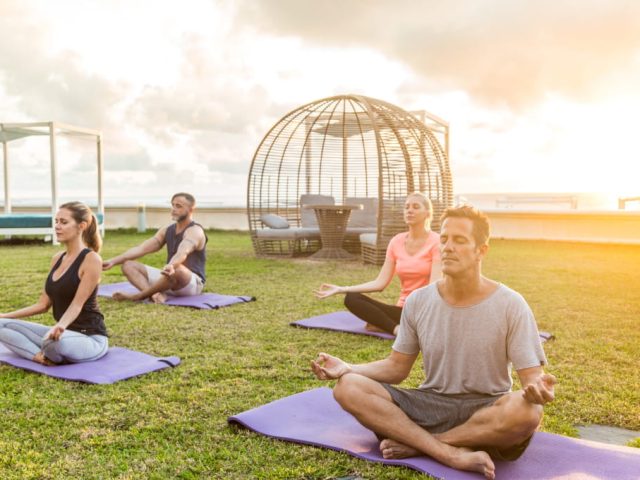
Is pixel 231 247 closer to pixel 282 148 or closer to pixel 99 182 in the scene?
pixel 282 148

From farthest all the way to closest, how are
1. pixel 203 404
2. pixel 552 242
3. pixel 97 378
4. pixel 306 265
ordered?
pixel 552 242, pixel 306 265, pixel 97 378, pixel 203 404

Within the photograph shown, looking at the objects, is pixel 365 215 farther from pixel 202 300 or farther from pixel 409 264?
pixel 409 264

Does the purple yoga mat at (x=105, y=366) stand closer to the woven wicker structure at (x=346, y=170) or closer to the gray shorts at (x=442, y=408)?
the gray shorts at (x=442, y=408)

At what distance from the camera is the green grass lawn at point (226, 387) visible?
2.43 meters

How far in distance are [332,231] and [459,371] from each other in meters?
7.57

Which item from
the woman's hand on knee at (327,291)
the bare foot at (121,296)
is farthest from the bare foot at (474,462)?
the bare foot at (121,296)

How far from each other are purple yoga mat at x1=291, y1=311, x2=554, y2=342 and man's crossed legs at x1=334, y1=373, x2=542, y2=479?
2111mm

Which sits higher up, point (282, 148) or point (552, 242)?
point (282, 148)

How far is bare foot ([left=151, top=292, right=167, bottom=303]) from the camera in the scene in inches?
234

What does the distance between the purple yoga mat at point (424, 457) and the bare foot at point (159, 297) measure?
3.15 meters

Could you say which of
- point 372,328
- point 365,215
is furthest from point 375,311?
point 365,215

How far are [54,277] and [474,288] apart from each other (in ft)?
8.33

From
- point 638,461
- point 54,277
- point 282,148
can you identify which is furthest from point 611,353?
point 282,148

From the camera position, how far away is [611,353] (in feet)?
13.7
